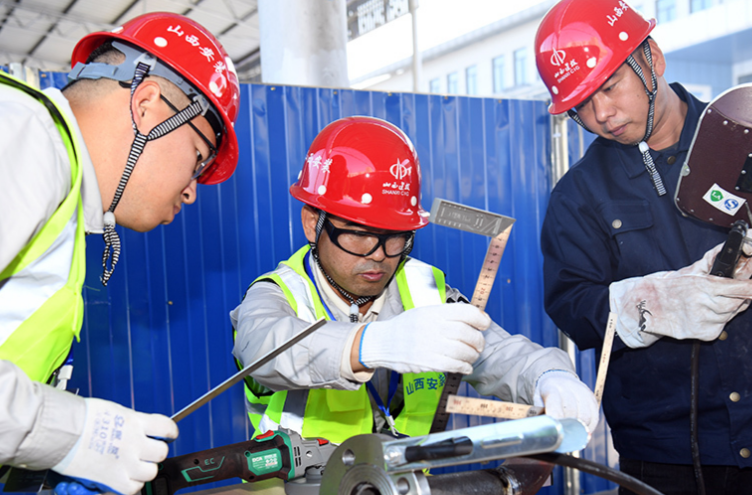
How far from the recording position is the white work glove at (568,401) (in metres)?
1.56

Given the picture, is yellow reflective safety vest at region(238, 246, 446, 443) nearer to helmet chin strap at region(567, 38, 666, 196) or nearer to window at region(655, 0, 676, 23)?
helmet chin strap at region(567, 38, 666, 196)

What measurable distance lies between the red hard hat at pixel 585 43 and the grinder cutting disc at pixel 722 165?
0.43 meters

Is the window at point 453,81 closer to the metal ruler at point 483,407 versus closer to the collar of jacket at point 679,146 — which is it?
the collar of jacket at point 679,146

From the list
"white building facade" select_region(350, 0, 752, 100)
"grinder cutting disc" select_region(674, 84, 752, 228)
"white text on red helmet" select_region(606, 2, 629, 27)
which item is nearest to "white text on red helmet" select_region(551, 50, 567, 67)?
"white text on red helmet" select_region(606, 2, 629, 27)

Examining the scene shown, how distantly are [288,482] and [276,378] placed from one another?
0.30 metres

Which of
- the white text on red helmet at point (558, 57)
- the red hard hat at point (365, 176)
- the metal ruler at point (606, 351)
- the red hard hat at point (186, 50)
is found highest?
the white text on red helmet at point (558, 57)

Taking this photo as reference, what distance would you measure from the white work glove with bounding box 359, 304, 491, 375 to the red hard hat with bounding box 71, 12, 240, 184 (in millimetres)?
829

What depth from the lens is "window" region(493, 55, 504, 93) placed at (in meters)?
19.4

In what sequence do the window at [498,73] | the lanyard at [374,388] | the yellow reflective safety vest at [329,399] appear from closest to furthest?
1. the yellow reflective safety vest at [329,399]
2. the lanyard at [374,388]
3. the window at [498,73]

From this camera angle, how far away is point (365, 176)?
202 cm

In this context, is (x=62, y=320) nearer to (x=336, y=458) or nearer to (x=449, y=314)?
(x=336, y=458)

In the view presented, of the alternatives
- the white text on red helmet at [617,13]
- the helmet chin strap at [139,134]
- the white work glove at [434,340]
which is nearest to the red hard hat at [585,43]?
the white text on red helmet at [617,13]

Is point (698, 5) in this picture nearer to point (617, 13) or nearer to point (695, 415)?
point (617, 13)

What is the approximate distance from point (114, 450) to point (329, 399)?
89 cm
